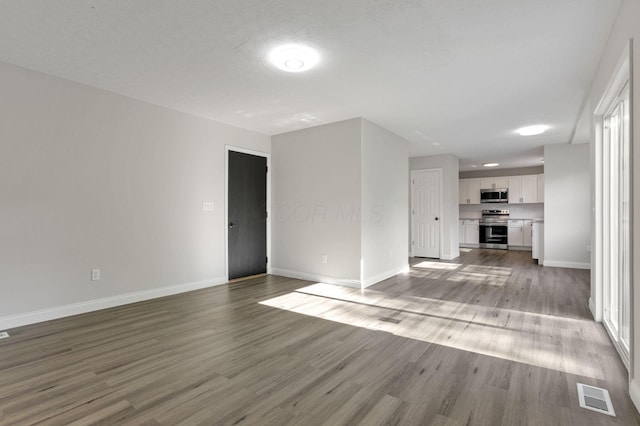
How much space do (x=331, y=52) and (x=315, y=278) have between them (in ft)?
11.6

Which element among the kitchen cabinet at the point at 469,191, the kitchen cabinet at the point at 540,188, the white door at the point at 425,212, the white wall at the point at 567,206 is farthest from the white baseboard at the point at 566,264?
the kitchen cabinet at the point at 469,191

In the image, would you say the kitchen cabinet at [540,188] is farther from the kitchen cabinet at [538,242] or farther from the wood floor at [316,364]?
the wood floor at [316,364]

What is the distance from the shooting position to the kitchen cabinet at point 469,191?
34.2 feet

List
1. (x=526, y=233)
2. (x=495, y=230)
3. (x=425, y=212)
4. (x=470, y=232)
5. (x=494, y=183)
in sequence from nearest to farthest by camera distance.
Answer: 1. (x=425, y=212)
2. (x=526, y=233)
3. (x=495, y=230)
4. (x=494, y=183)
5. (x=470, y=232)

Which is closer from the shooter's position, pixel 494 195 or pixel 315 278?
pixel 315 278

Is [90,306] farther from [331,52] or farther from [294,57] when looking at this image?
[331,52]

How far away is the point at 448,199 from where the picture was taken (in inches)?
313

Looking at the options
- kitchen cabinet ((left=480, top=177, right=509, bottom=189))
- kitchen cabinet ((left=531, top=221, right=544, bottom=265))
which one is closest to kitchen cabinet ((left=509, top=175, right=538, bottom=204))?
kitchen cabinet ((left=480, top=177, right=509, bottom=189))

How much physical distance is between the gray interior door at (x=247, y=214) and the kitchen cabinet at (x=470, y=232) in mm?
7316

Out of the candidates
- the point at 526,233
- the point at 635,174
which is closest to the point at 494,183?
the point at 526,233

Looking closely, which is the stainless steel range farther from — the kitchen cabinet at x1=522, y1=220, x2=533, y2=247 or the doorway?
the doorway

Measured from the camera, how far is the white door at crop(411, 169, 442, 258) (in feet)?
26.3

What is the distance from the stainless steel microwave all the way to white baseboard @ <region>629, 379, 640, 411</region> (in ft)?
29.0

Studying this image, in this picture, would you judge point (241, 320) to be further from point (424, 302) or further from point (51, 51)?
point (51, 51)
